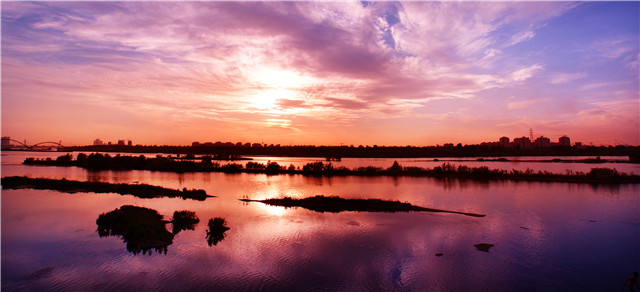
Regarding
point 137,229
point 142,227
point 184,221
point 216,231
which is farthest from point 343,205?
point 137,229

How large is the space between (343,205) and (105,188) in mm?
24082

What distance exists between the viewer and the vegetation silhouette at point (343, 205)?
25156 mm

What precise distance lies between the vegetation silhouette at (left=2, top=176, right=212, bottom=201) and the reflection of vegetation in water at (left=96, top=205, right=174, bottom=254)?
9.39 m

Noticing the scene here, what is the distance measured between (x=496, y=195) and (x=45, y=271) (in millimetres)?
33304

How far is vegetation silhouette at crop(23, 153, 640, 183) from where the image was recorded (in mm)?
43000

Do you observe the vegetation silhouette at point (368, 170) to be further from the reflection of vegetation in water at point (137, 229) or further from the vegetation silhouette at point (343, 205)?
the reflection of vegetation in water at point (137, 229)

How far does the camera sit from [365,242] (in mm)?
17000

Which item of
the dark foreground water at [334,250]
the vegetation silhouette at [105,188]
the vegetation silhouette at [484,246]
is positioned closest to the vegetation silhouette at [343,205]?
the dark foreground water at [334,250]

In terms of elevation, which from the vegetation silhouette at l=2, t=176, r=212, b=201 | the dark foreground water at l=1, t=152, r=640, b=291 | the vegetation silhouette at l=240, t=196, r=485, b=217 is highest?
the vegetation silhouette at l=2, t=176, r=212, b=201

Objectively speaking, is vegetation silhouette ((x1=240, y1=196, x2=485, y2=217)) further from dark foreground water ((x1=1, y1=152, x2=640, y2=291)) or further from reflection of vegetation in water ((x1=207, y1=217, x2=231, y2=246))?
reflection of vegetation in water ((x1=207, y1=217, x2=231, y2=246))

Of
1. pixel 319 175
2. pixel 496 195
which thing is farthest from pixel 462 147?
pixel 496 195

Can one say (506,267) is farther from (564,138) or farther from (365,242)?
(564,138)

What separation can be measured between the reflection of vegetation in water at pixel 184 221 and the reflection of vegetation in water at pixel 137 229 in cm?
108

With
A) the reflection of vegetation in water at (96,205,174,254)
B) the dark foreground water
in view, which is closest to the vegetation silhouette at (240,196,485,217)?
the dark foreground water
